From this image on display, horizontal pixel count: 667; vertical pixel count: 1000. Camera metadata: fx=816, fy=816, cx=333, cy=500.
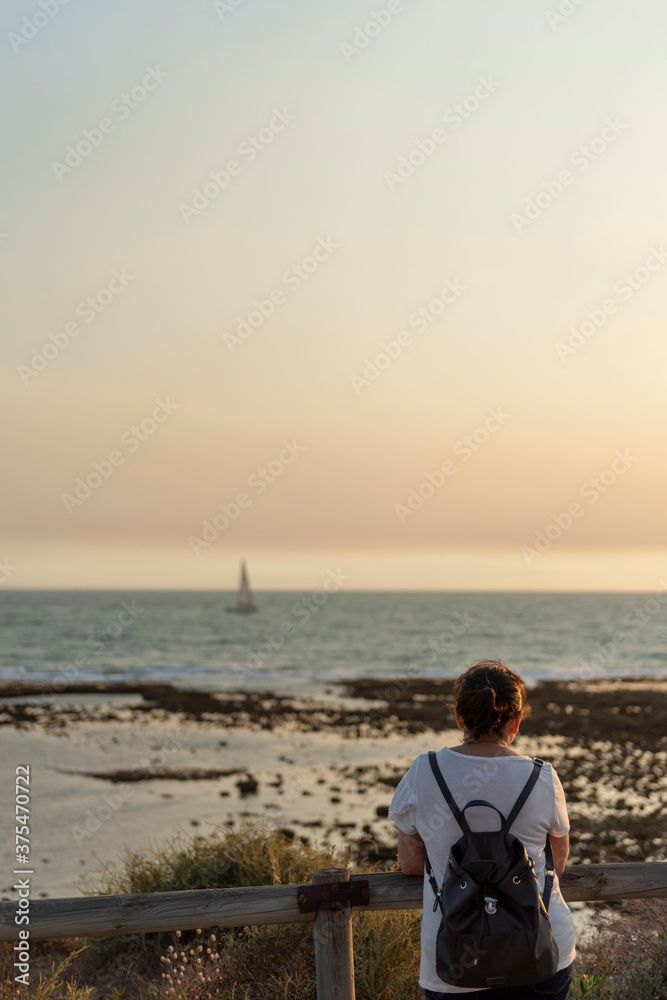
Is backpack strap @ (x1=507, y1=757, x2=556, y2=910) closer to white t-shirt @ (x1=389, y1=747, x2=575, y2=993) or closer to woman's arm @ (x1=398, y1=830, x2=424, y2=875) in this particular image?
white t-shirt @ (x1=389, y1=747, x2=575, y2=993)

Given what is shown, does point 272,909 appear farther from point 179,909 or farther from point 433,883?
point 433,883

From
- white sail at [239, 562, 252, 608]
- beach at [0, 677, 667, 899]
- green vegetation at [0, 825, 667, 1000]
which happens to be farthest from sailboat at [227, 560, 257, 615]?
green vegetation at [0, 825, 667, 1000]

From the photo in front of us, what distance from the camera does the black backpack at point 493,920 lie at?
8.25 feet

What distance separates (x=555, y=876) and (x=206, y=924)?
60.6 inches

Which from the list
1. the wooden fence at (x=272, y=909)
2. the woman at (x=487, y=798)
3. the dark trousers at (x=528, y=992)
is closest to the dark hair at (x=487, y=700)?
the woman at (x=487, y=798)

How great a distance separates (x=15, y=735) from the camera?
20859 mm

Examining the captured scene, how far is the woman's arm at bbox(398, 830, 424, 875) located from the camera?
293cm

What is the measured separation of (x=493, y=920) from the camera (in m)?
2.52

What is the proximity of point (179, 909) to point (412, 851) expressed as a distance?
45.4 inches

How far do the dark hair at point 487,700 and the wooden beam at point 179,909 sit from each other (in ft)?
3.48

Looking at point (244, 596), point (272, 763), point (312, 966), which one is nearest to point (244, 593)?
point (244, 596)

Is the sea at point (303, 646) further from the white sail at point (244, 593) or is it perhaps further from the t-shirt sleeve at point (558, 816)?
the t-shirt sleeve at point (558, 816)

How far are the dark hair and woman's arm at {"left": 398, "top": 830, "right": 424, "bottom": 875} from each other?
0.47 metres

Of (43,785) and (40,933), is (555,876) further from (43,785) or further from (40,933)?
(43,785)
